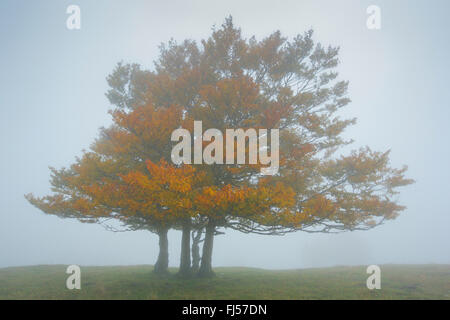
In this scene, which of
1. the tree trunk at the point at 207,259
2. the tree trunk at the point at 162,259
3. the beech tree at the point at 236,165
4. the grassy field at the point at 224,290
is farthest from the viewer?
the tree trunk at the point at 162,259

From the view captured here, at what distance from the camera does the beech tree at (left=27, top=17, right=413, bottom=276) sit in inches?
376

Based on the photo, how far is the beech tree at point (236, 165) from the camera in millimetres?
9539

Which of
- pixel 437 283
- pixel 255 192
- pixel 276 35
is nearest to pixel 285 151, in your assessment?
pixel 255 192

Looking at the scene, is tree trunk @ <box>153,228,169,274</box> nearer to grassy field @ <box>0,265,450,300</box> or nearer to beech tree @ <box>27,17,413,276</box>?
beech tree @ <box>27,17,413,276</box>

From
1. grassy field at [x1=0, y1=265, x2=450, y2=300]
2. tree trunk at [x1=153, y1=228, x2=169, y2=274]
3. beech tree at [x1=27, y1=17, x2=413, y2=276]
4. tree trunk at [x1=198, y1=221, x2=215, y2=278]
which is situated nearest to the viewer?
beech tree at [x1=27, y1=17, x2=413, y2=276]

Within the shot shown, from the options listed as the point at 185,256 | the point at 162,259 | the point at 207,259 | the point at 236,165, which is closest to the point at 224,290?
the point at 207,259

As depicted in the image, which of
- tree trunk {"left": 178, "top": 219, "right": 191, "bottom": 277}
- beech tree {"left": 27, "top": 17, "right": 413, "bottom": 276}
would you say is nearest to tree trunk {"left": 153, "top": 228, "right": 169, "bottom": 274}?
tree trunk {"left": 178, "top": 219, "right": 191, "bottom": 277}

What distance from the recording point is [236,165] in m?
11.2

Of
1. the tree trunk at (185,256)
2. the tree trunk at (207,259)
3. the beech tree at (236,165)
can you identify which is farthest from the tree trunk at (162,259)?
the tree trunk at (207,259)

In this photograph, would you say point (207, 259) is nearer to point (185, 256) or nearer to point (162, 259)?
point (185, 256)

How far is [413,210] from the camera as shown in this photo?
161 meters

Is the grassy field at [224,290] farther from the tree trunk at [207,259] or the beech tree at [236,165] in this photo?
the beech tree at [236,165]
